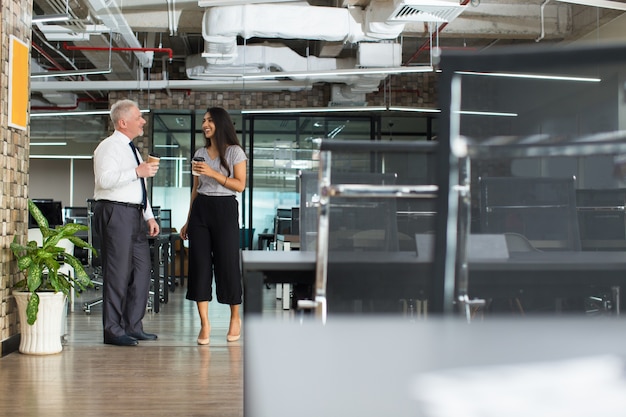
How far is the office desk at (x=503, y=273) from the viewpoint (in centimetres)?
101

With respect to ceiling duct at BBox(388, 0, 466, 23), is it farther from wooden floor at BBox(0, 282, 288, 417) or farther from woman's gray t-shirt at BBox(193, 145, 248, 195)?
wooden floor at BBox(0, 282, 288, 417)

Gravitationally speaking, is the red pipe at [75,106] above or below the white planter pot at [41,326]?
above

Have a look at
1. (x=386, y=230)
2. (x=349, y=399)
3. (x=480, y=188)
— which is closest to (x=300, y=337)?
(x=349, y=399)

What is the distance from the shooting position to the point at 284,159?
9891 mm

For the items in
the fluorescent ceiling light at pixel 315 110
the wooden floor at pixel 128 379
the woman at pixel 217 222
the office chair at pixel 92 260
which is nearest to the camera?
the wooden floor at pixel 128 379

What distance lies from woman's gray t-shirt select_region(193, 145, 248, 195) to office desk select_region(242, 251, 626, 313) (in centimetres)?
339

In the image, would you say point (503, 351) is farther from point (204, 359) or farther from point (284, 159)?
point (284, 159)

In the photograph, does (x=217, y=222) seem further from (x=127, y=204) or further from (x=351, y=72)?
(x=351, y=72)

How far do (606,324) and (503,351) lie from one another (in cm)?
18

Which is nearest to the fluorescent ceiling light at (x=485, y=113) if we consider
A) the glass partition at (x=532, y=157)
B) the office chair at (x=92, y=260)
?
the glass partition at (x=532, y=157)

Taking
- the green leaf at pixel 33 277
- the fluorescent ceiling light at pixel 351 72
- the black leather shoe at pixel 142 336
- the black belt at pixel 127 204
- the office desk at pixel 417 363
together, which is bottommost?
the black leather shoe at pixel 142 336

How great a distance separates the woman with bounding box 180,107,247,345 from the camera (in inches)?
185

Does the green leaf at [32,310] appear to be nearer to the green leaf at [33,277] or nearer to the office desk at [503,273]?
the green leaf at [33,277]

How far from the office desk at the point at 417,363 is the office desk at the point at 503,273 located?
0.09 m
